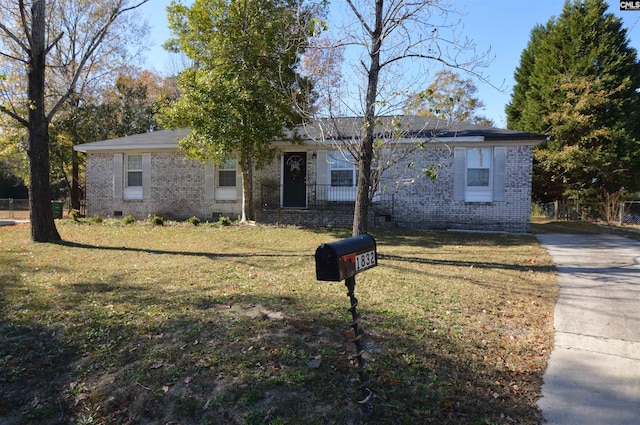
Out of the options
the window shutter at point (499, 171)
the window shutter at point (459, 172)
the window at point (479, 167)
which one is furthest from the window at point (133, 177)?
the window shutter at point (499, 171)

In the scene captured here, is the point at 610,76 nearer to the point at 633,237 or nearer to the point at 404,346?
the point at 633,237

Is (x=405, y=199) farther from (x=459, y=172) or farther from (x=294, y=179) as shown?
(x=294, y=179)

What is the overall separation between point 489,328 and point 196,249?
23.0 feet

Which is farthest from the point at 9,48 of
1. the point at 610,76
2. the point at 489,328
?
the point at 610,76

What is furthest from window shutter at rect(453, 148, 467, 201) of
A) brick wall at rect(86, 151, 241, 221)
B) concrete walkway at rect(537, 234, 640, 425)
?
brick wall at rect(86, 151, 241, 221)

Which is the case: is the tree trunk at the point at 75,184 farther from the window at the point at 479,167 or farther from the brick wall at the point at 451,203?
the window at the point at 479,167

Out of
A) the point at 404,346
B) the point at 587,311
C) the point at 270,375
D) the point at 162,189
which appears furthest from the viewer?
the point at 162,189

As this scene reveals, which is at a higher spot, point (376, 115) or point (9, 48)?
point (9, 48)

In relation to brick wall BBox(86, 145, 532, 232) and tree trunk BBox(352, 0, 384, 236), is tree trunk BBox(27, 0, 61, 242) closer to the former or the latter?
brick wall BBox(86, 145, 532, 232)

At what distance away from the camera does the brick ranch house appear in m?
14.0

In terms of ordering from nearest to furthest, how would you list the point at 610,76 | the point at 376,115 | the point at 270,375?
the point at 270,375
the point at 376,115
the point at 610,76

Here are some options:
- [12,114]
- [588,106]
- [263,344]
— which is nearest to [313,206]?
[12,114]

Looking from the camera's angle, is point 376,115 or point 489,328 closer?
point 489,328

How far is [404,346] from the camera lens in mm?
3857
